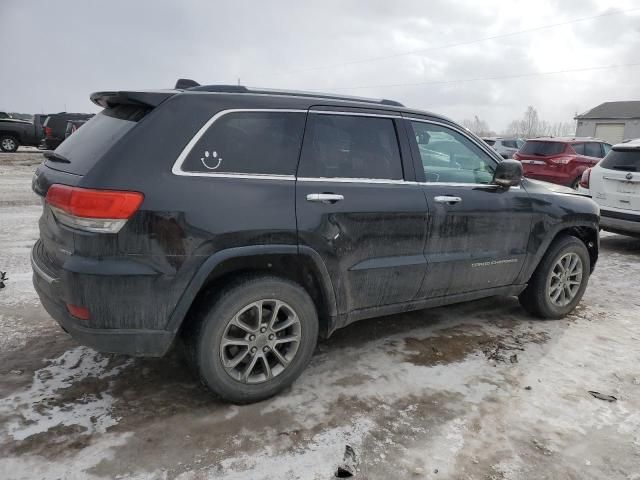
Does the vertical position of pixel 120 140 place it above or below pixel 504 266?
above

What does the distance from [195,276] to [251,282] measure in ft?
1.09

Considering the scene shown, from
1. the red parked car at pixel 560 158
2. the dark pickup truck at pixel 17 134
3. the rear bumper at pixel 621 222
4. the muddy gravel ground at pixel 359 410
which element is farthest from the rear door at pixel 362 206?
the dark pickup truck at pixel 17 134

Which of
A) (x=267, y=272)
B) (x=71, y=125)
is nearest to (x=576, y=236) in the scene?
(x=267, y=272)

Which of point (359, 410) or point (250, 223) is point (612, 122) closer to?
point (359, 410)

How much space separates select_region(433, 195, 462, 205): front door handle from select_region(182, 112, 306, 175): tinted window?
1.14 m

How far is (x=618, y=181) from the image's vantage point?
7.16 metres

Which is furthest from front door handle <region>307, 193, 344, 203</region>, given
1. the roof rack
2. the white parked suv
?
the white parked suv

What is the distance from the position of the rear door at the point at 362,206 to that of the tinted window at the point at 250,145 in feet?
0.33

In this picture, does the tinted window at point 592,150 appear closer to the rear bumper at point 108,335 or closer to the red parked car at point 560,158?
the red parked car at point 560,158

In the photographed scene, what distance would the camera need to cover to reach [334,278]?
121 inches

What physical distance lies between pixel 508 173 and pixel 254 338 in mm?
2307

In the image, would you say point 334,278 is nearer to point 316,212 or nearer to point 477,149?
point 316,212

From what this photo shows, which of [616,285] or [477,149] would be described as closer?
[477,149]

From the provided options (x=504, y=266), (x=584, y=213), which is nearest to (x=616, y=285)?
(x=584, y=213)
